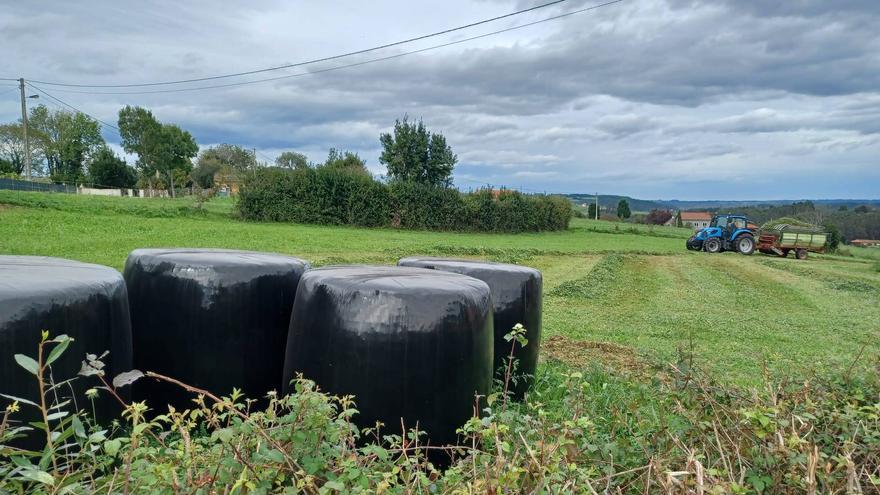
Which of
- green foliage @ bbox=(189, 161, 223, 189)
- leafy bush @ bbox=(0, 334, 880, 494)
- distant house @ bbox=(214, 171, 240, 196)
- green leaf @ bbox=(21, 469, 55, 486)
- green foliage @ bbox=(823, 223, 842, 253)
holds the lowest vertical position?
green foliage @ bbox=(823, 223, 842, 253)

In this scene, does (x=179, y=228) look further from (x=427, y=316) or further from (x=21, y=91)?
(x=21, y=91)

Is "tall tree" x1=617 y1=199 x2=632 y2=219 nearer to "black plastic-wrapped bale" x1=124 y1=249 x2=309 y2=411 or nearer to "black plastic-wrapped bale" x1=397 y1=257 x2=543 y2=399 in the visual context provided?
"black plastic-wrapped bale" x1=397 y1=257 x2=543 y2=399

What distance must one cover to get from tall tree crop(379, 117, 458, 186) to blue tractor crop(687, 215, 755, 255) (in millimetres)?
18438

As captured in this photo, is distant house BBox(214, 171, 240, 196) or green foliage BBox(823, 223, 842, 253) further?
green foliage BBox(823, 223, 842, 253)

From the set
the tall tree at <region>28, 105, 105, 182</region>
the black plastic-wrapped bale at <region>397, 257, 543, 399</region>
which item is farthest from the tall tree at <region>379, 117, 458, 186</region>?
the tall tree at <region>28, 105, 105, 182</region>

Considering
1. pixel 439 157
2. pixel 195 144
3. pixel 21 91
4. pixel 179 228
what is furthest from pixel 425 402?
pixel 195 144

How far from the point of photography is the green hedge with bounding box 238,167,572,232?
95.2ft

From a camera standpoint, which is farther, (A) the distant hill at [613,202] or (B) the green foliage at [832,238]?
(A) the distant hill at [613,202]

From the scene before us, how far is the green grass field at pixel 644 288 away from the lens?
7.14 meters

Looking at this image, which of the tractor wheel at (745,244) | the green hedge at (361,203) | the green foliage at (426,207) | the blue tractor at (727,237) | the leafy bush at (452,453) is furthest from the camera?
the green foliage at (426,207)

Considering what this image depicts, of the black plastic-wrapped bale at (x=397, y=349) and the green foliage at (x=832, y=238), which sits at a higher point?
the black plastic-wrapped bale at (x=397, y=349)

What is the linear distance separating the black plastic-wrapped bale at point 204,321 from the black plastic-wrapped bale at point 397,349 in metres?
0.53

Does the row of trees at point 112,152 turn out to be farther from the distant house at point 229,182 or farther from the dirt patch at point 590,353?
the dirt patch at point 590,353

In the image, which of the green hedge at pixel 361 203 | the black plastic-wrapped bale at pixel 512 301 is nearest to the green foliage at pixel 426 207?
the green hedge at pixel 361 203
